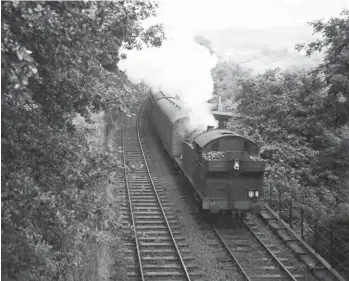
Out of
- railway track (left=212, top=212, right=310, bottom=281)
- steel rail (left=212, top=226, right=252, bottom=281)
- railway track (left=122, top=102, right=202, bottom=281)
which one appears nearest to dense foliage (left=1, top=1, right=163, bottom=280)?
railway track (left=122, top=102, right=202, bottom=281)

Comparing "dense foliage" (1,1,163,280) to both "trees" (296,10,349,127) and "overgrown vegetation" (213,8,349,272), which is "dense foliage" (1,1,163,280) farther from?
"trees" (296,10,349,127)

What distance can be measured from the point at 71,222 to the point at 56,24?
9.18 ft

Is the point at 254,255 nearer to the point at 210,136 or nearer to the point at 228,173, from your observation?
the point at 228,173

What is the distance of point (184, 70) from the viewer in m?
22.9

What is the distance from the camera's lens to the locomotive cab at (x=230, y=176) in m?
12.7

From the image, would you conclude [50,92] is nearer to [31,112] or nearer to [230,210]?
[31,112]

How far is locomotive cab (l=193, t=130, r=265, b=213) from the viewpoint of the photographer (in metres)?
12.7

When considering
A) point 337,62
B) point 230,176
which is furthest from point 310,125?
point 230,176

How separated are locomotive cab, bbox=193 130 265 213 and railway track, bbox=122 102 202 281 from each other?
1.65 m

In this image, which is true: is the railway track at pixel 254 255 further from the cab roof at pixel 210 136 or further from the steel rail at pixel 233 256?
the cab roof at pixel 210 136

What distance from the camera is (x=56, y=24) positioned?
5055mm

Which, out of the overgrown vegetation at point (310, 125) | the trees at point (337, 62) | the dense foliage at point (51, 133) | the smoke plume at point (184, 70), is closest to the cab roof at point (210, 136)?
the smoke plume at point (184, 70)

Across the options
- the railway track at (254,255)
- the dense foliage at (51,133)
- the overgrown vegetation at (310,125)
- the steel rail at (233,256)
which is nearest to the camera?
the dense foliage at (51,133)

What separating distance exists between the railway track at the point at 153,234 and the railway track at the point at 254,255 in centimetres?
126
